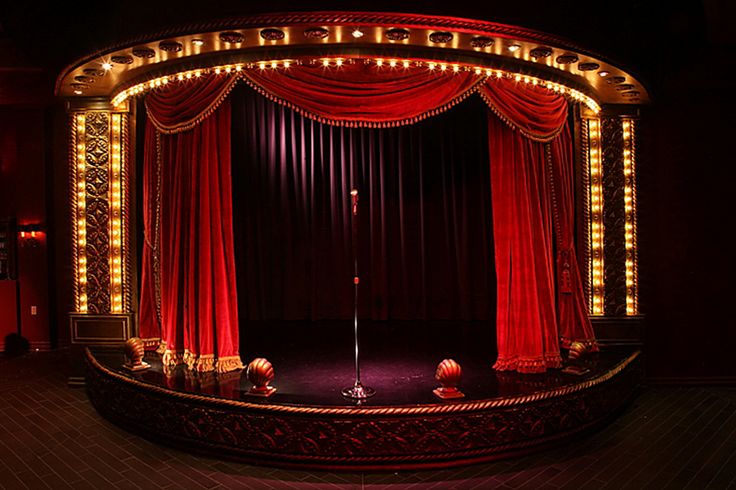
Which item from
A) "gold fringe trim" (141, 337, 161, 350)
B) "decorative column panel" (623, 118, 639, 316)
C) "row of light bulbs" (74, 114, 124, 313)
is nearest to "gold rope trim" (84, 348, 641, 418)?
"gold fringe trim" (141, 337, 161, 350)

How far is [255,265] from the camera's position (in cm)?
666

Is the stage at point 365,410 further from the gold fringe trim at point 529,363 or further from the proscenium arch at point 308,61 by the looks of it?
the proscenium arch at point 308,61

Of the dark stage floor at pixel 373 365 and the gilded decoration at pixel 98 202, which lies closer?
the dark stage floor at pixel 373 365

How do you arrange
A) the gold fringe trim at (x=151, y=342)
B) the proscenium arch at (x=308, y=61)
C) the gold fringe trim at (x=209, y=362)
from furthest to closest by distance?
the gold fringe trim at (x=151, y=342), the gold fringe trim at (x=209, y=362), the proscenium arch at (x=308, y=61)

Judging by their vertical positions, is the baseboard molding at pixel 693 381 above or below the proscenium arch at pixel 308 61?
below

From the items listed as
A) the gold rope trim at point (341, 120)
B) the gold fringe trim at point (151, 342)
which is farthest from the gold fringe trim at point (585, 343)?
the gold fringe trim at point (151, 342)

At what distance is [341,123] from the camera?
4.76 m

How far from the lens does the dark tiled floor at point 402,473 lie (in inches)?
142

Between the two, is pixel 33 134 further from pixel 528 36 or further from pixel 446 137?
pixel 528 36

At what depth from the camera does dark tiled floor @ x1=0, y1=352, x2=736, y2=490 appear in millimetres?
3607

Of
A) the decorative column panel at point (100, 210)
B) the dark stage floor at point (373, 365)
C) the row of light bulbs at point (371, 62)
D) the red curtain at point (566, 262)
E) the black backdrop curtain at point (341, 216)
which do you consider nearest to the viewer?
the dark stage floor at point (373, 365)

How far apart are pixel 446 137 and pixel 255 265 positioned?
275 centimetres

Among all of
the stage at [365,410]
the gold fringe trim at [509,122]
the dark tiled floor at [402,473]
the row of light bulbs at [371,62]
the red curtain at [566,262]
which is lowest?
the dark tiled floor at [402,473]

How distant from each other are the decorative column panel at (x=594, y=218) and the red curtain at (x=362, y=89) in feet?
5.72
